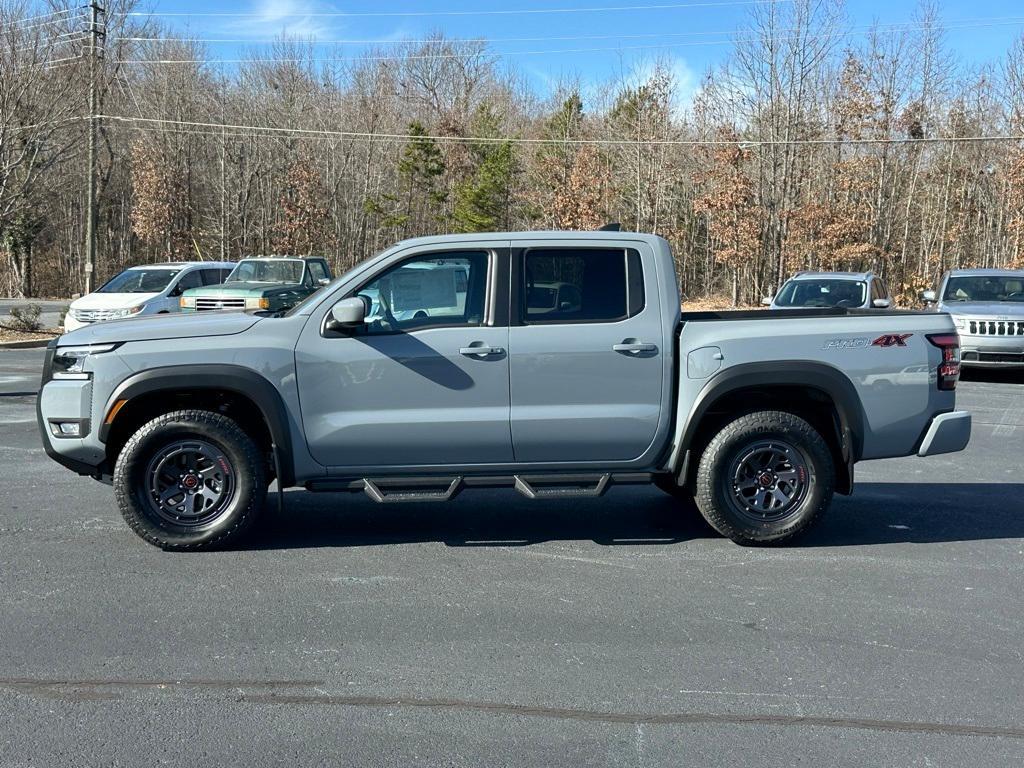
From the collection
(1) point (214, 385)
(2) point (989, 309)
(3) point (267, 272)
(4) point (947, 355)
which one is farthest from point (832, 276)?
(1) point (214, 385)

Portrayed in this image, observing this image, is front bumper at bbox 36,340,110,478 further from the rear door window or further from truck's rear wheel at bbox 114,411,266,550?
the rear door window

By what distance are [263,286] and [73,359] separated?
14.1 metres

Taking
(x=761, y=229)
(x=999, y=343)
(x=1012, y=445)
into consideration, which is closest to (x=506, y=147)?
(x=761, y=229)

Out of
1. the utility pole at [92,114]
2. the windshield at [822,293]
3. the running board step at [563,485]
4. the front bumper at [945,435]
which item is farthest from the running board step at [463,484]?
the utility pole at [92,114]

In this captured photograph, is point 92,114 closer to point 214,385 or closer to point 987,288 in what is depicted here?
point 987,288

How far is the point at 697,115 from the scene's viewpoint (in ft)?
139

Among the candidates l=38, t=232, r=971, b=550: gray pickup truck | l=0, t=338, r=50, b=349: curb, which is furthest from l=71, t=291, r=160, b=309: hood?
l=38, t=232, r=971, b=550: gray pickup truck

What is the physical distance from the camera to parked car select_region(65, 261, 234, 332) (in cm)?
1922

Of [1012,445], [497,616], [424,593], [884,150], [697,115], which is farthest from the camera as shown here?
[697,115]

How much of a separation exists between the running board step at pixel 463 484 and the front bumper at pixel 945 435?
73.1 inches

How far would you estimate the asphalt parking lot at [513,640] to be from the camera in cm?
376

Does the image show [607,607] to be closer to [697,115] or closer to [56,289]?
[697,115]

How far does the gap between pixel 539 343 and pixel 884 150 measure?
3290cm

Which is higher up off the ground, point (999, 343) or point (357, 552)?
point (999, 343)
